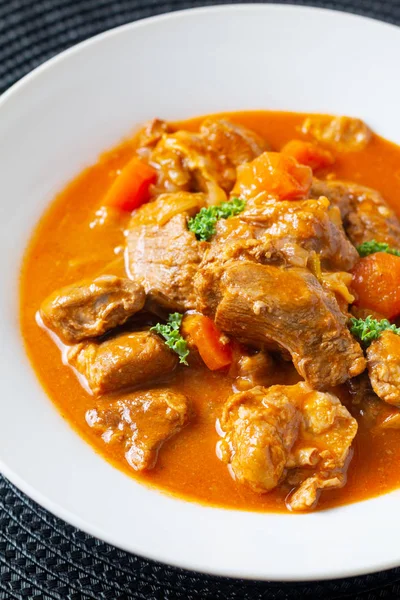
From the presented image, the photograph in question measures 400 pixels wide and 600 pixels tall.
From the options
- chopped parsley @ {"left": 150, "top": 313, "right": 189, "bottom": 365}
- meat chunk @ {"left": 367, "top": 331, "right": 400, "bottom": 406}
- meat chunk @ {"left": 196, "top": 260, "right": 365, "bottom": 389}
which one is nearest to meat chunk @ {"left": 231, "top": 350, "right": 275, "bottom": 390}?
meat chunk @ {"left": 196, "top": 260, "right": 365, "bottom": 389}

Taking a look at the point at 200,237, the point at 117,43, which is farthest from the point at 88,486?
the point at 117,43

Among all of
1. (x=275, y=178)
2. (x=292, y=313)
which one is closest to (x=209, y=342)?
(x=292, y=313)

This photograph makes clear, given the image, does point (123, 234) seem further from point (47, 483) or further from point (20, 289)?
point (47, 483)

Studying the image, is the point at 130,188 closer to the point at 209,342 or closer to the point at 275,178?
the point at 275,178

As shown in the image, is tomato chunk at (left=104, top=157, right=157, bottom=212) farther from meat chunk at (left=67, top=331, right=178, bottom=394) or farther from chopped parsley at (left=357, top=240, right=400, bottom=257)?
chopped parsley at (left=357, top=240, right=400, bottom=257)

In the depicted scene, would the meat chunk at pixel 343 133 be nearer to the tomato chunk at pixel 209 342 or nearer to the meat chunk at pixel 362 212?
the meat chunk at pixel 362 212

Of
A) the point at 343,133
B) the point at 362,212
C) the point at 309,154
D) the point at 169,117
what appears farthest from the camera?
the point at 169,117

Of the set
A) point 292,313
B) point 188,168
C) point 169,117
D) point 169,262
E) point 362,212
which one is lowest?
point 292,313
